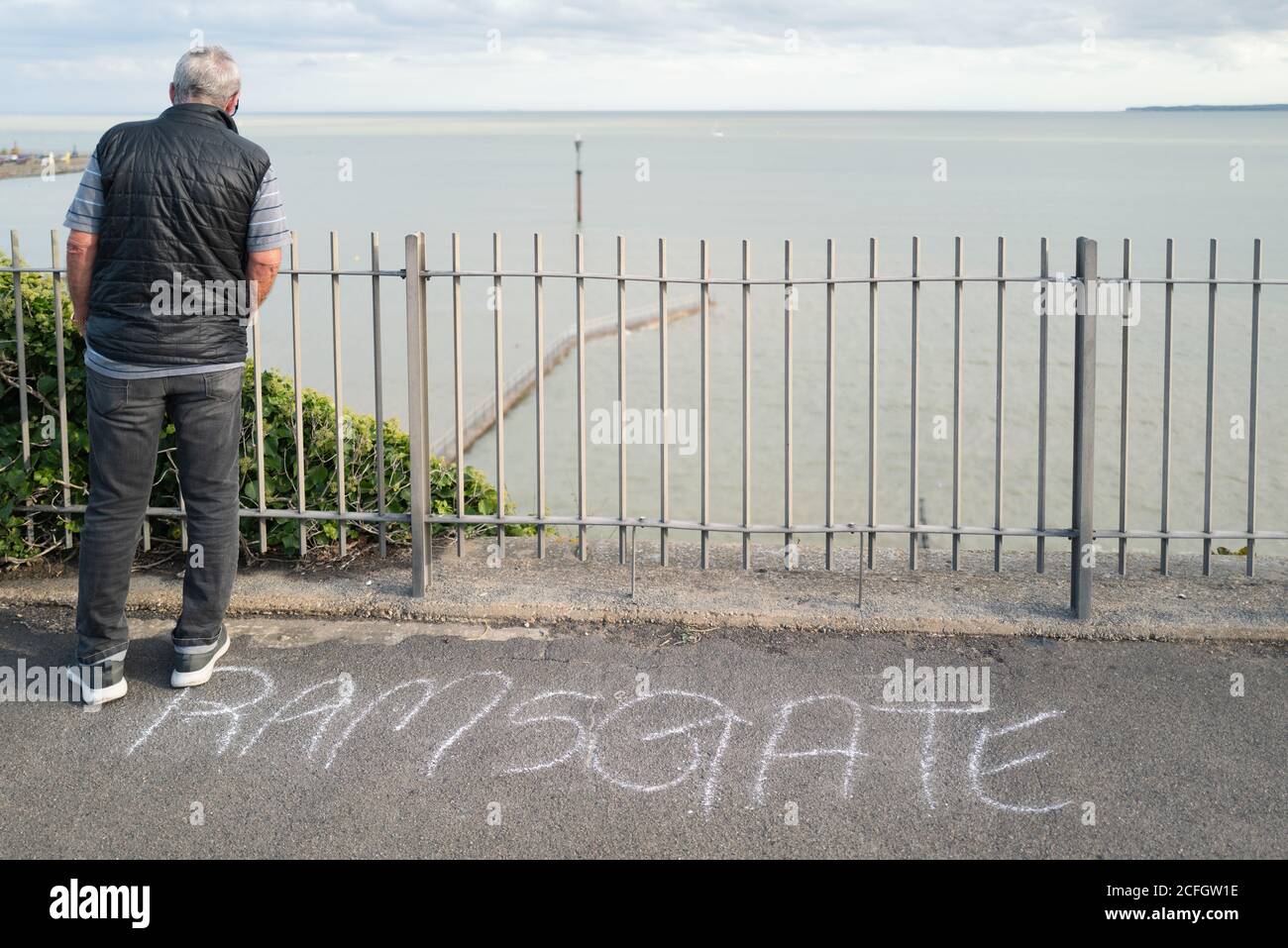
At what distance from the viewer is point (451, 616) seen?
6.25 meters

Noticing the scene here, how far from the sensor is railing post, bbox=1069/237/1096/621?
6027 millimetres

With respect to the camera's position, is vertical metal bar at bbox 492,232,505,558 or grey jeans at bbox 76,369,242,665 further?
vertical metal bar at bbox 492,232,505,558

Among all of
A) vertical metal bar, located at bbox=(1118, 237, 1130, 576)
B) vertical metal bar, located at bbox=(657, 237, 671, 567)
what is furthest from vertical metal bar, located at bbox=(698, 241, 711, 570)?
vertical metal bar, located at bbox=(1118, 237, 1130, 576)

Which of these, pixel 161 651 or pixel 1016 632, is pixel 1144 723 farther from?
pixel 161 651

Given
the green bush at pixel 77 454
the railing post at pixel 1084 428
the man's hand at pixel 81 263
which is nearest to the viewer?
the man's hand at pixel 81 263

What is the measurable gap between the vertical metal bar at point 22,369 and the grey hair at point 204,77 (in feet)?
5.35

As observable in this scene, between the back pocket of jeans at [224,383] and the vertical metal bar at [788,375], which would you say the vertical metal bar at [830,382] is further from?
the back pocket of jeans at [224,383]

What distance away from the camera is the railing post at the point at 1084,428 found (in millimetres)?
6027

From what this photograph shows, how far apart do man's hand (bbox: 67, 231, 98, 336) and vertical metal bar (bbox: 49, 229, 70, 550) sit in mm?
1283

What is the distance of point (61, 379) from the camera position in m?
6.55

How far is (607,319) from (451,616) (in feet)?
64.3

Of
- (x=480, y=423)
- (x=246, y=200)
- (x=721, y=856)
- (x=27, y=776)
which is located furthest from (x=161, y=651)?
(x=480, y=423)

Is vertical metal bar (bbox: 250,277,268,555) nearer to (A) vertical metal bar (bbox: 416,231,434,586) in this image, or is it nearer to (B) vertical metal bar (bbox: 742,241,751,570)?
(A) vertical metal bar (bbox: 416,231,434,586)

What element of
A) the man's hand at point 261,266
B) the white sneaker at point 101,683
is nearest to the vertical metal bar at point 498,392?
the man's hand at point 261,266
